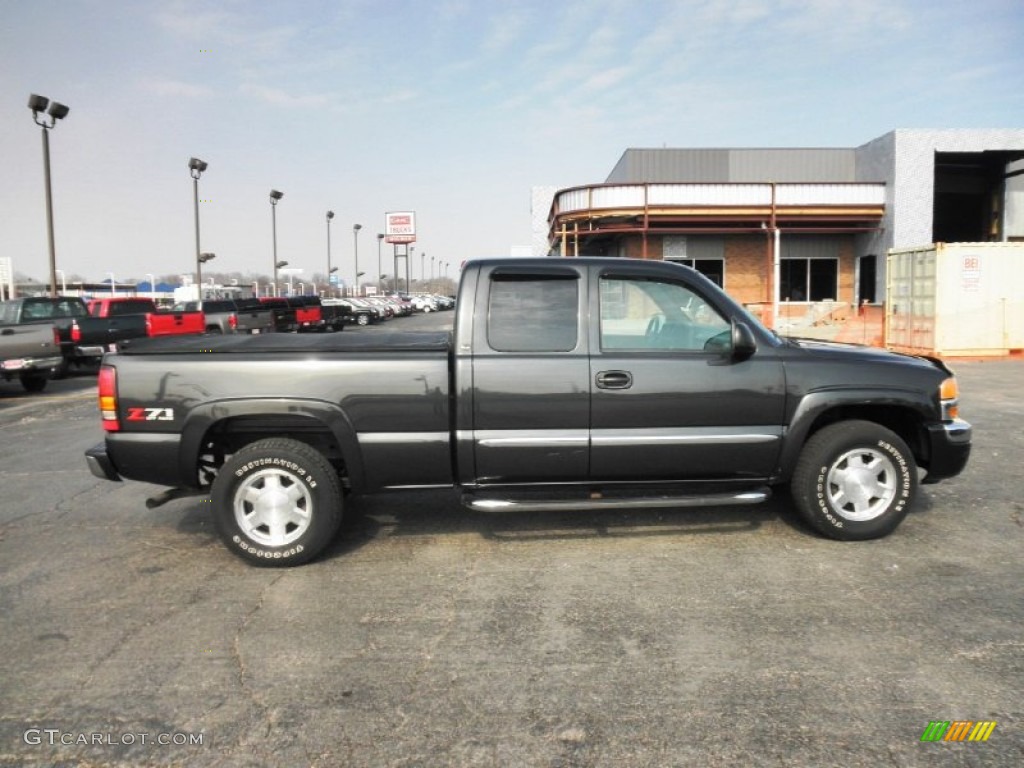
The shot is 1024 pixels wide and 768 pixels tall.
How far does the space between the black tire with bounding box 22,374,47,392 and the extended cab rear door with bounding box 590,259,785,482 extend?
13.7 m

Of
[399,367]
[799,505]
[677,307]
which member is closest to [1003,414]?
[799,505]

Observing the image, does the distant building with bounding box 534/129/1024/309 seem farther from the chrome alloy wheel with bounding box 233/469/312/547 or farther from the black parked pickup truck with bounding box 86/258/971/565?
the chrome alloy wheel with bounding box 233/469/312/547

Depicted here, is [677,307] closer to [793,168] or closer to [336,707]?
[336,707]

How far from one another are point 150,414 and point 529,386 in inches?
89.6

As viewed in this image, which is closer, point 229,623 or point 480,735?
point 480,735

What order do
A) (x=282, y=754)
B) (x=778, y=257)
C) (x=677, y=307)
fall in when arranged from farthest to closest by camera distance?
(x=778, y=257)
(x=677, y=307)
(x=282, y=754)

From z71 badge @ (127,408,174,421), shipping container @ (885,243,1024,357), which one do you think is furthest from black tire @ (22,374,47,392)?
shipping container @ (885,243,1024,357)

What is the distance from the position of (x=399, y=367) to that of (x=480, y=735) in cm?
224

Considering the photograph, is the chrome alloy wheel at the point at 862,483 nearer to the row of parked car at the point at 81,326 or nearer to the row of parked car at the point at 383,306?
the row of parked car at the point at 81,326

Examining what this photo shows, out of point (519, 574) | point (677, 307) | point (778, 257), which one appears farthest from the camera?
point (778, 257)

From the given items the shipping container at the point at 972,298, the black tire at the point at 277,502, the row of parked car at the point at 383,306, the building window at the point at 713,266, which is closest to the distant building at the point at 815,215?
the building window at the point at 713,266

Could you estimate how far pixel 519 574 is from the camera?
14.5ft

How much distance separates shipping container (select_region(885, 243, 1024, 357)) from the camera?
16250 mm

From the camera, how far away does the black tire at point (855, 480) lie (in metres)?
4.78
